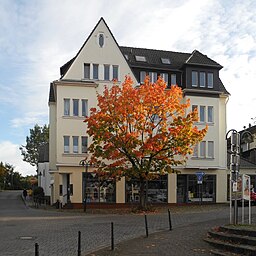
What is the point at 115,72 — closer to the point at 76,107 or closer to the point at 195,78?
the point at 76,107

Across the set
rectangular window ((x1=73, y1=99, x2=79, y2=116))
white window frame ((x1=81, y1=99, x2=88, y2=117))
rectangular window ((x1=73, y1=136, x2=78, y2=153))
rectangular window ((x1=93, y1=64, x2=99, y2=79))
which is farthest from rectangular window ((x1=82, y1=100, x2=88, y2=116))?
rectangular window ((x1=93, y1=64, x2=99, y2=79))

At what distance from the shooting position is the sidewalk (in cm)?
1477

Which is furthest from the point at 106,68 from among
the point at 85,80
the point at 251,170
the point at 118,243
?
the point at 118,243

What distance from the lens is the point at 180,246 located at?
15945mm

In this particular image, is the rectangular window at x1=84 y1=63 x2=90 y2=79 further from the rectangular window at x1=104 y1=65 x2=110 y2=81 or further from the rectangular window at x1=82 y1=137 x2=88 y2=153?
the rectangular window at x1=82 y1=137 x2=88 y2=153

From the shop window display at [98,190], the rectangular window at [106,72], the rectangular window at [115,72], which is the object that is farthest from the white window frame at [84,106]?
the shop window display at [98,190]

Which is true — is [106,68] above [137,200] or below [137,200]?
above

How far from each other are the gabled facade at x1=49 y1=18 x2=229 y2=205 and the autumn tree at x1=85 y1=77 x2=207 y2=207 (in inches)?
262

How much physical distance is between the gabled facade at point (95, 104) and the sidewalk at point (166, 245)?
2175 cm

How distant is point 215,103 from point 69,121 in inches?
551

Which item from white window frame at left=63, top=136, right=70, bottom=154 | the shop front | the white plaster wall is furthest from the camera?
the shop front

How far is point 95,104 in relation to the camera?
4109 centimetres

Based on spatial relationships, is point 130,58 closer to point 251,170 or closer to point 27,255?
point 251,170

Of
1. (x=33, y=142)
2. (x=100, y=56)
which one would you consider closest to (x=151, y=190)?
(x=100, y=56)
